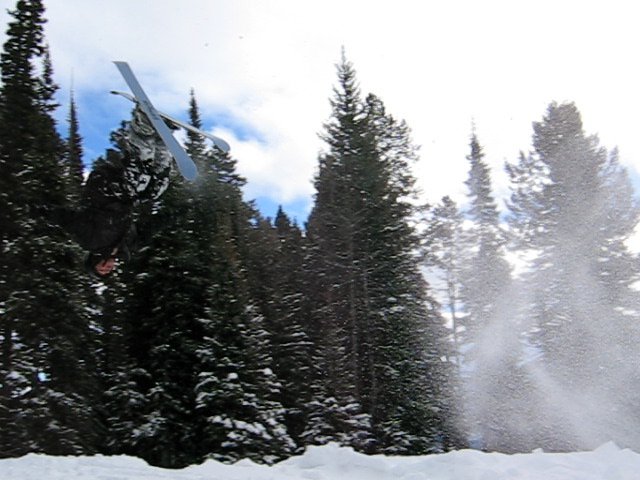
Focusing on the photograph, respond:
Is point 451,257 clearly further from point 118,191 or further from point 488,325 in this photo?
point 118,191

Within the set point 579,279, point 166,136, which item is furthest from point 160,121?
point 579,279

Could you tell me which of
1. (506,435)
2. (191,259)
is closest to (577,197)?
(506,435)

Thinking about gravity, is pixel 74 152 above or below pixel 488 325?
above

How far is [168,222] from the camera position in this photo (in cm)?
715

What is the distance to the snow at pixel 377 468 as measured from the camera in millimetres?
7316

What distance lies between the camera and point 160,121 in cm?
642

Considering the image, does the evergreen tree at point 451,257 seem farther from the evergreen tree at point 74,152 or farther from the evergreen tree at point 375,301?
the evergreen tree at point 74,152

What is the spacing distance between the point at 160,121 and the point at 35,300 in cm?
1346

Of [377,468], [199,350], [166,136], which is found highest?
[166,136]

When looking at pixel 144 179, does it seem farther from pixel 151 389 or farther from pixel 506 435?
pixel 506 435

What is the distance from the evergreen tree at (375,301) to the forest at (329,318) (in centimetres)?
9

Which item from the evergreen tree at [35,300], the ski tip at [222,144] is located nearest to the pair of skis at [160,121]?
the ski tip at [222,144]

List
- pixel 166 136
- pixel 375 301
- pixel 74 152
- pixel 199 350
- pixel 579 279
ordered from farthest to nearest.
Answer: pixel 74 152 → pixel 375 301 → pixel 579 279 → pixel 199 350 → pixel 166 136

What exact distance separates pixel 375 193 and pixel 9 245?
15.1 metres
